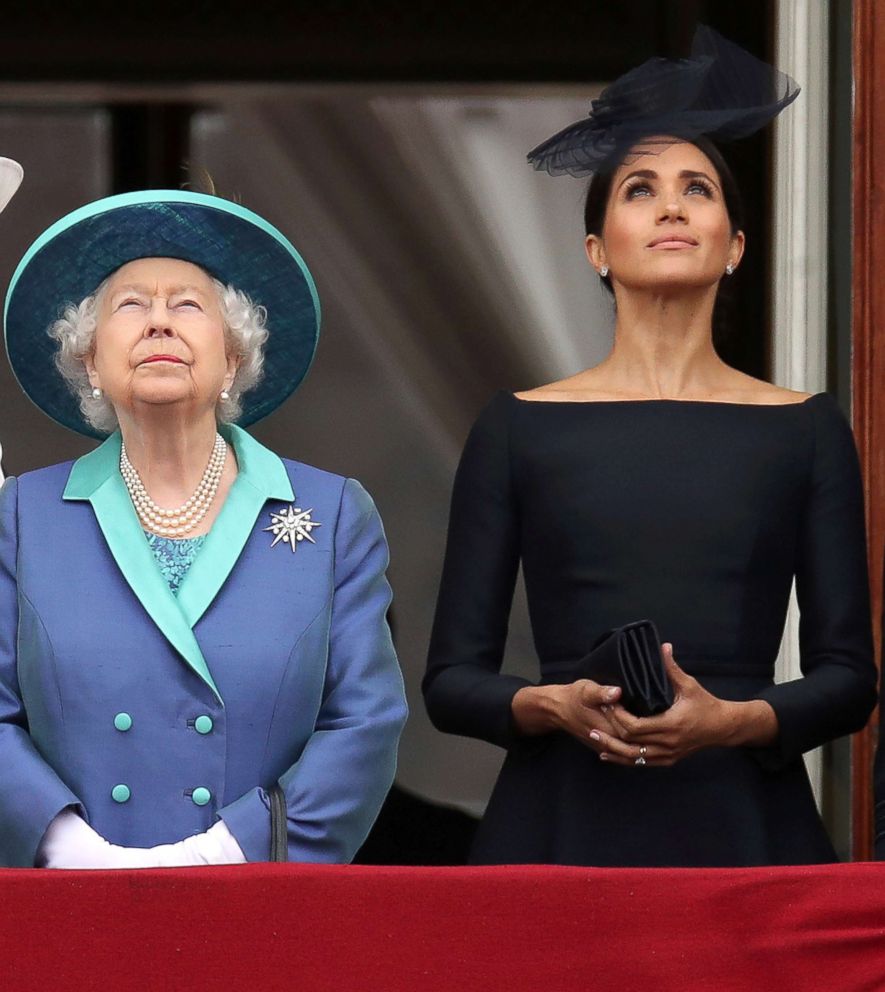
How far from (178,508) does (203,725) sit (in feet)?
1.00

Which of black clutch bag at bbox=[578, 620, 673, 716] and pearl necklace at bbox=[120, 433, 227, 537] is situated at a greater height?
pearl necklace at bbox=[120, 433, 227, 537]

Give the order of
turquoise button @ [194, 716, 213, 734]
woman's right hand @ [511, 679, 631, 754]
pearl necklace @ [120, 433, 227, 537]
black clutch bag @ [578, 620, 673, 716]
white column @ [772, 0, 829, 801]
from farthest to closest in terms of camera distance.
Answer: white column @ [772, 0, 829, 801]
pearl necklace @ [120, 433, 227, 537]
turquoise button @ [194, 716, 213, 734]
woman's right hand @ [511, 679, 631, 754]
black clutch bag @ [578, 620, 673, 716]

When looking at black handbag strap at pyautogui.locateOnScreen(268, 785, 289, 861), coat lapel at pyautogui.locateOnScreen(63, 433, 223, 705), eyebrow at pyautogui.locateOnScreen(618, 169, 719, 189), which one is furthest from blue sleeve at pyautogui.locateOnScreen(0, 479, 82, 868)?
eyebrow at pyautogui.locateOnScreen(618, 169, 719, 189)

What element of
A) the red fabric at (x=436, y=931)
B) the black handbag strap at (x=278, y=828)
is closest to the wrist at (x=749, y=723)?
the red fabric at (x=436, y=931)

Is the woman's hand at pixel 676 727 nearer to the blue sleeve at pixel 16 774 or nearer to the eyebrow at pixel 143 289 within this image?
the blue sleeve at pixel 16 774

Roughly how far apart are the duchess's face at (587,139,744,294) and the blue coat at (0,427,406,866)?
0.56m

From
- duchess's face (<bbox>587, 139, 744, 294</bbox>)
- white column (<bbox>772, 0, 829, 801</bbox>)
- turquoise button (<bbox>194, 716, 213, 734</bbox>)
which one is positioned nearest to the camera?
turquoise button (<bbox>194, 716, 213, 734</bbox>)

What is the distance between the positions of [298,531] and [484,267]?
132cm

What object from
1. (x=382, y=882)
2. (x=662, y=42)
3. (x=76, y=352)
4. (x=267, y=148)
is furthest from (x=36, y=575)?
(x=662, y=42)

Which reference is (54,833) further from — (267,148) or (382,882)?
(267,148)

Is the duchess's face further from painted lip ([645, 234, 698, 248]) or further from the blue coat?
the blue coat

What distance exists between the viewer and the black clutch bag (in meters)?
2.76

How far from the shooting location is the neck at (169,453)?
3102mm

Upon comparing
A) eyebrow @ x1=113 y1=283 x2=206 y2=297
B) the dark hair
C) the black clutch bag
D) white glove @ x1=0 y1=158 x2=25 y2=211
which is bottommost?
the black clutch bag
